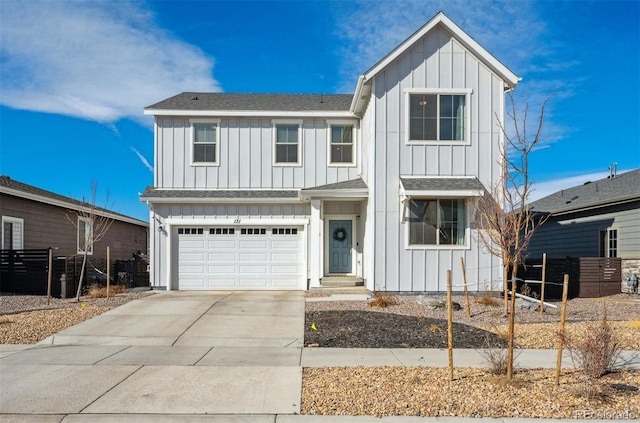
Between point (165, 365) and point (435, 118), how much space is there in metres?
11.1

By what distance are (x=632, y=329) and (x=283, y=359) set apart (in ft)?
23.5

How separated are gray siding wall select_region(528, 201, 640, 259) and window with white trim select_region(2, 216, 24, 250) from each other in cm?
1737

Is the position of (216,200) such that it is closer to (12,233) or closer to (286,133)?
(286,133)

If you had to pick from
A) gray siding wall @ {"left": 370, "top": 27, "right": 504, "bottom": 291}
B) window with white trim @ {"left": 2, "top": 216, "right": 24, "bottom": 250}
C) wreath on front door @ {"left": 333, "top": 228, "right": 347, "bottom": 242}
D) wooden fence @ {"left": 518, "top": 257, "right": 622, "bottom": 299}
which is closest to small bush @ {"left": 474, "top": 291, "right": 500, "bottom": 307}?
gray siding wall @ {"left": 370, "top": 27, "right": 504, "bottom": 291}

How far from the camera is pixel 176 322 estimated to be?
38.5ft

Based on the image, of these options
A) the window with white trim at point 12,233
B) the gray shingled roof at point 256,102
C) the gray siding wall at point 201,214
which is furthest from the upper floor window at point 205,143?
the window with white trim at point 12,233

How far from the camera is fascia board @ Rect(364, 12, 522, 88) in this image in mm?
15672

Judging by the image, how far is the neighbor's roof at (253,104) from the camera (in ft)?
61.0

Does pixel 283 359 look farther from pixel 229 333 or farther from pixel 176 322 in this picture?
pixel 176 322

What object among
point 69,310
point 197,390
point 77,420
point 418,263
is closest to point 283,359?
point 197,390

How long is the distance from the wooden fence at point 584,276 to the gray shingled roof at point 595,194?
2585mm

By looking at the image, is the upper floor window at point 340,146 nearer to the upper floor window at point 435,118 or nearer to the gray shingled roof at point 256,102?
the gray shingled roof at point 256,102

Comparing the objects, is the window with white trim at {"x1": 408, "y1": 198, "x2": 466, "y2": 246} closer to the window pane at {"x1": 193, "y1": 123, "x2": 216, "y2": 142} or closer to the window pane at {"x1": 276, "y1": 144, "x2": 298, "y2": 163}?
the window pane at {"x1": 276, "y1": 144, "x2": 298, "y2": 163}

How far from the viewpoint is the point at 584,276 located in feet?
58.6
